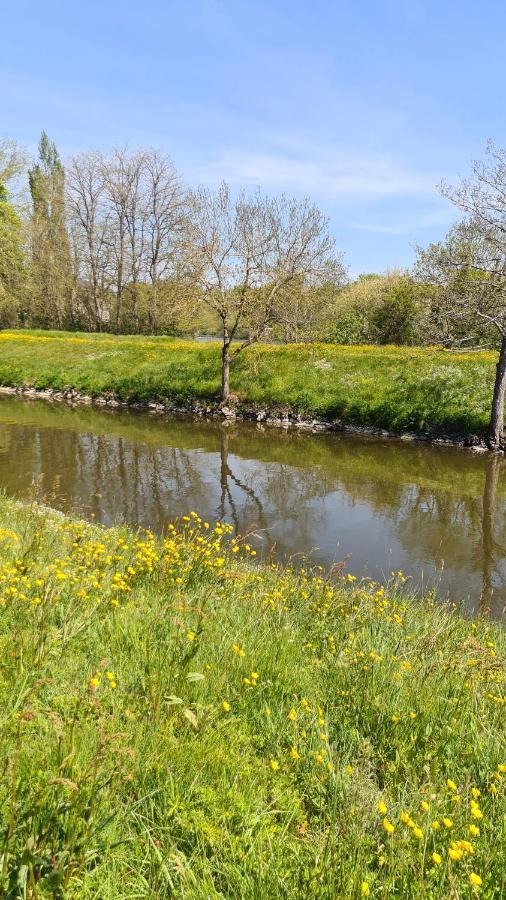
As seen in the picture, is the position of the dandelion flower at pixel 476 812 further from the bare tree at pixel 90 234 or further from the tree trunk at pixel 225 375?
the bare tree at pixel 90 234

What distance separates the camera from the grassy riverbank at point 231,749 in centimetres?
206

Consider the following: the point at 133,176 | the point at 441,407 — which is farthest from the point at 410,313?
the point at 133,176

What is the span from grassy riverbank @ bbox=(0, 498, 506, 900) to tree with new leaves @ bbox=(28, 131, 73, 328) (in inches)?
1939

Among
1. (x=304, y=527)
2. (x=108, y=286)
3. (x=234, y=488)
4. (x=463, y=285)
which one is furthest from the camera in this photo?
(x=108, y=286)

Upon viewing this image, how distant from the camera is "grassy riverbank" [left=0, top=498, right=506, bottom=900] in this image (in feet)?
6.77

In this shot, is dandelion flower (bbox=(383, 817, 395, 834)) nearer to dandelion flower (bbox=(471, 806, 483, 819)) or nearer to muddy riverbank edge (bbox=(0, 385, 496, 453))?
dandelion flower (bbox=(471, 806, 483, 819))

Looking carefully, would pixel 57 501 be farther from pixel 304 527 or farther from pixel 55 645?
pixel 55 645

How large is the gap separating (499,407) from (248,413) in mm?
10595

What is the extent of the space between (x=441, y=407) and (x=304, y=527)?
12.2m

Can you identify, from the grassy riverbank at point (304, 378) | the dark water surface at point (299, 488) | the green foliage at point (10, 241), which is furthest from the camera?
the green foliage at point (10, 241)

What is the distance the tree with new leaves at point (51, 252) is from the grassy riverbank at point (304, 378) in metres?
18.5

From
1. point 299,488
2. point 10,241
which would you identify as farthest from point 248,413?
point 10,241

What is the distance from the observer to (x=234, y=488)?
13594 millimetres

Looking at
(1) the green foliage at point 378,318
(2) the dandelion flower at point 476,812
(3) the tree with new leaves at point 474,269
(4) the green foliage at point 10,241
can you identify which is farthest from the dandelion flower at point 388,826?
(1) the green foliage at point 378,318
